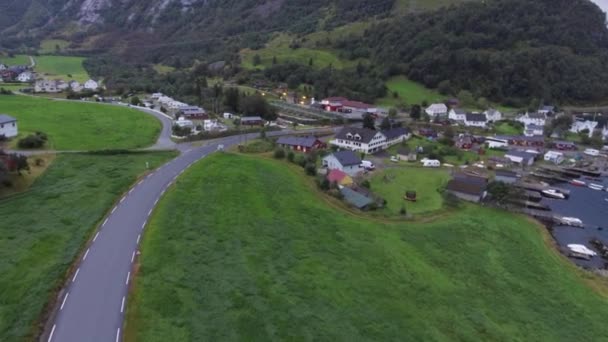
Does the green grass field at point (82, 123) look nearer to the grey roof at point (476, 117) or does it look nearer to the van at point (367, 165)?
the van at point (367, 165)

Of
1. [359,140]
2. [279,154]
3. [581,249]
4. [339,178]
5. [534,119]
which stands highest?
[534,119]

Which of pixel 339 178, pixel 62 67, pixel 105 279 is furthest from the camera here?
pixel 62 67

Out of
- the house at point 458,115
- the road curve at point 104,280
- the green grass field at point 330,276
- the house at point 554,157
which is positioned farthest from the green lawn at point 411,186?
the house at point 458,115

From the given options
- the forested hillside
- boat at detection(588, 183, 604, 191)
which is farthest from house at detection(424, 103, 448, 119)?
boat at detection(588, 183, 604, 191)

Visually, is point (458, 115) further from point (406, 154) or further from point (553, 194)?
point (553, 194)

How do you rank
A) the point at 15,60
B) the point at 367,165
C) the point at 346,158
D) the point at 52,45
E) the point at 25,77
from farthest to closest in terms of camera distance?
the point at 52,45 → the point at 15,60 → the point at 25,77 → the point at 367,165 → the point at 346,158

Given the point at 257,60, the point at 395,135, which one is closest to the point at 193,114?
the point at 395,135
